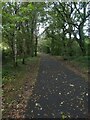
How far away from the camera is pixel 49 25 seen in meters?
41.5

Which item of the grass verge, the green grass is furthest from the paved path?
the green grass

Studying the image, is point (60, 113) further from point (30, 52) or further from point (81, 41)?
point (30, 52)

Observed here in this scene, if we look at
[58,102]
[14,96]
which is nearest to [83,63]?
[14,96]

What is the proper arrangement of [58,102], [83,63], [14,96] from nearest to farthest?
[58,102] < [14,96] < [83,63]

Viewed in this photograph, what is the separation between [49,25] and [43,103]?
108 ft

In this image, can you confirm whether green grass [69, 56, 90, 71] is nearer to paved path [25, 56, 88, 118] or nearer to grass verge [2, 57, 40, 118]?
grass verge [2, 57, 40, 118]

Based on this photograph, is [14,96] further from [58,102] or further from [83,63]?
[83,63]

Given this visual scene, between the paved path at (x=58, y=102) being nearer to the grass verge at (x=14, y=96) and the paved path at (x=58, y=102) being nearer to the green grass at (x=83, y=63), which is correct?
the grass verge at (x=14, y=96)

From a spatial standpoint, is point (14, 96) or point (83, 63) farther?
point (83, 63)

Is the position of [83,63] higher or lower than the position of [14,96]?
higher

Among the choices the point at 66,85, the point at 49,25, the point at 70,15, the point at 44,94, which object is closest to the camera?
the point at 44,94

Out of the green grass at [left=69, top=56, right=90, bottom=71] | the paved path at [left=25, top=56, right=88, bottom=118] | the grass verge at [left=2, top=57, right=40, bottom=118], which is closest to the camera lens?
the paved path at [left=25, top=56, right=88, bottom=118]

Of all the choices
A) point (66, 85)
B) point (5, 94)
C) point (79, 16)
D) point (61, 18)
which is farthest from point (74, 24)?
point (5, 94)

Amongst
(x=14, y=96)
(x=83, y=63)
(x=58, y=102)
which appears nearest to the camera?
(x=58, y=102)
